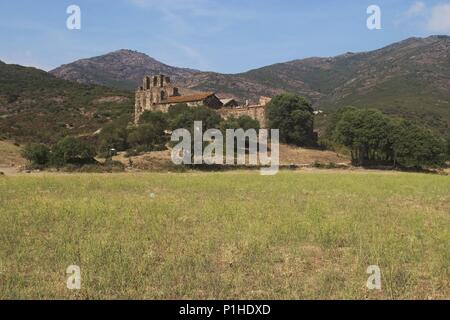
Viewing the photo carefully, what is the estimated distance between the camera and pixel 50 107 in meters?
114

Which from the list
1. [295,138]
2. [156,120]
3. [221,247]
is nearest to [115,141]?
[156,120]

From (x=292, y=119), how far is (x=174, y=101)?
2574 centimetres

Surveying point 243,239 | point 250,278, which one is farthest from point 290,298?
point 243,239

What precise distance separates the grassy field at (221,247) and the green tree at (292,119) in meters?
57.1

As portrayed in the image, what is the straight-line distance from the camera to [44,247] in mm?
12336

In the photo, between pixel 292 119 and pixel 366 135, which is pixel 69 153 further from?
pixel 292 119

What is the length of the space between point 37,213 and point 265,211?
8.83m

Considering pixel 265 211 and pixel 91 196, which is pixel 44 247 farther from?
pixel 91 196
